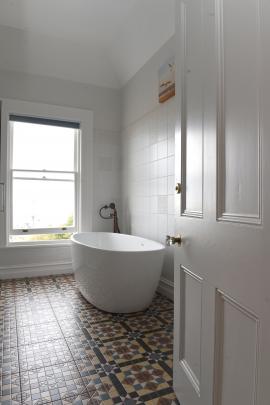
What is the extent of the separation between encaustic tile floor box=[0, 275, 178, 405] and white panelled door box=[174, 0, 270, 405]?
374 mm

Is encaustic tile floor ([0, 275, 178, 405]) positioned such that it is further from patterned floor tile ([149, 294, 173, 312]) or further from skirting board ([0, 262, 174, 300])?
skirting board ([0, 262, 174, 300])

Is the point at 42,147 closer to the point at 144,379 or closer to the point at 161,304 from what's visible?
the point at 161,304

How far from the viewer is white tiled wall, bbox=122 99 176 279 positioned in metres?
2.94

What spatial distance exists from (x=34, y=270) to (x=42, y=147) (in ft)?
5.53

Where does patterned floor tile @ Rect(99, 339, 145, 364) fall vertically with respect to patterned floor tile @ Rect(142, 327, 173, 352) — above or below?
below

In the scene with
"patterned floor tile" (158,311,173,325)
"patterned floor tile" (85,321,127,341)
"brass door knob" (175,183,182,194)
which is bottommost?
"patterned floor tile" (85,321,127,341)

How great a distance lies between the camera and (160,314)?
8.19 feet

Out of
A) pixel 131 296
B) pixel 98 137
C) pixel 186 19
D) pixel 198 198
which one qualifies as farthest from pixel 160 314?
pixel 98 137

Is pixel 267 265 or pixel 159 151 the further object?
pixel 159 151

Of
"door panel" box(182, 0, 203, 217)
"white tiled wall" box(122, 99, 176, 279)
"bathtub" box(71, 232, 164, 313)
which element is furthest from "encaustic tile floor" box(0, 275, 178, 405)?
"door panel" box(182, 0, 203, 217)

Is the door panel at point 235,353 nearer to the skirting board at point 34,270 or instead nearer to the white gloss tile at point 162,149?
the white gloss tile at point 162,149

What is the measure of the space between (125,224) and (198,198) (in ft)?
9.89

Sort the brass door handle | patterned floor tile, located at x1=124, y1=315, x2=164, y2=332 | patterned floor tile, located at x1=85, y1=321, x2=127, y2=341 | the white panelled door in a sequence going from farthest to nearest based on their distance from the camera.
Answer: patterned floor tile, located at x1=124, y1=315, x2=164, y2=332
patterned floor tile, located at x1=85, y1=321, x2=127, y2=341
the brass door handle
the white panelled door

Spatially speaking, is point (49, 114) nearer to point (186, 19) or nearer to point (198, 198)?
point (186, 19)
